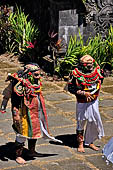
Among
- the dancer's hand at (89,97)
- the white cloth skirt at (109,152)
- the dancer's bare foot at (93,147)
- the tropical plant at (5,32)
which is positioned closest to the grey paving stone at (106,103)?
the dancer's bare foot at (93,147)

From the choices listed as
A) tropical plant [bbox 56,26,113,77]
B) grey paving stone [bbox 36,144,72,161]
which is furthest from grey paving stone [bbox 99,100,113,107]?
grey paving stone [bbox 36,144,72,161]

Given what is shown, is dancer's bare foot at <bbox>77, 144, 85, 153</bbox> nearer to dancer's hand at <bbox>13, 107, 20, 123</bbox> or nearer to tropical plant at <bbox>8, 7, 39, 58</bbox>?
dancer's hand at <bbox>13, 107, 20, 123</bbox>

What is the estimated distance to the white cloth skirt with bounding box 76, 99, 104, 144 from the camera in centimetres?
668

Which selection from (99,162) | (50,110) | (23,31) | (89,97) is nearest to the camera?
(99,162)

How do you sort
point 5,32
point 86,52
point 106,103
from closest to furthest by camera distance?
point 106,103 → point 86,52 → point 5,32

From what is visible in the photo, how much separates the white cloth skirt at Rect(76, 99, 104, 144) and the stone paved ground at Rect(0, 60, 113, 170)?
25cm

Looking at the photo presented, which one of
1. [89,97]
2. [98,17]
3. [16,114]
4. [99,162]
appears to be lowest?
[99,162]

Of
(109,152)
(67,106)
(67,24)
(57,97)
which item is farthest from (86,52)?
(109,152)

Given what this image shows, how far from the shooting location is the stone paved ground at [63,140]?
6.27 metres

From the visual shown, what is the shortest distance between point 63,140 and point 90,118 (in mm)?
810

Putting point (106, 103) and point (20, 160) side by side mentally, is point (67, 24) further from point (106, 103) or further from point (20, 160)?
point (20, 160)

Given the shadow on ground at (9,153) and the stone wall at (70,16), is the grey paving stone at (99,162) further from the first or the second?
the stone wall at (70,16)

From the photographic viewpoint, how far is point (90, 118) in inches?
263

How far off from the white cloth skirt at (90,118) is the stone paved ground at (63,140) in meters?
0.25
